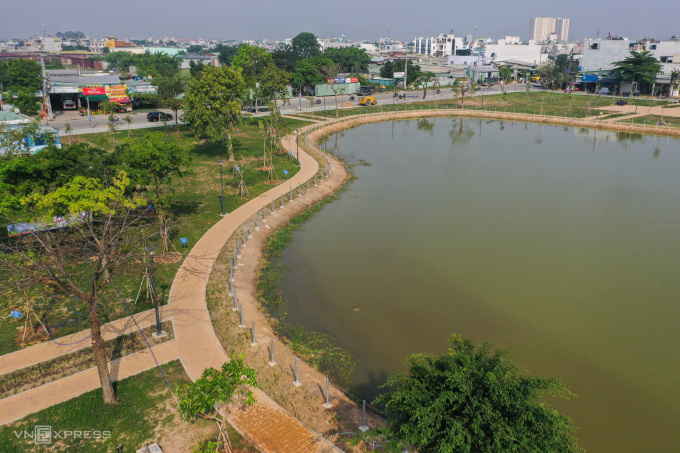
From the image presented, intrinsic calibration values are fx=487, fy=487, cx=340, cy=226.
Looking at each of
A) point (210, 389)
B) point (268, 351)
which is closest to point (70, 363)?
point (268, 351)

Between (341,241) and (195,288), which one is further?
(341,241)

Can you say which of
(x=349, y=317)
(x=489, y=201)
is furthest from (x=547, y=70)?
(x=349, y=317)

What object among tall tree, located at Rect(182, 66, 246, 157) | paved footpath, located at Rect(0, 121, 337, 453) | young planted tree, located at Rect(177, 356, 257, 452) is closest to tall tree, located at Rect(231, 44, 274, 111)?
tall tree, located at Rect(182, 66, 246, 157)

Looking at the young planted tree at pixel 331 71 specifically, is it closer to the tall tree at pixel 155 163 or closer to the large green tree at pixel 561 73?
the large green tree at pixel 561 73

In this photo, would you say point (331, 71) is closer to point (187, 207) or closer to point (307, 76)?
point (307, 76)

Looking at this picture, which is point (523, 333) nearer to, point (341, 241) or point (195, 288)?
point (341, 241)

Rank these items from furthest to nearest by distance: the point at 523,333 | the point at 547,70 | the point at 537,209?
the point at 547,70, the point at 537,209, the point at 523,333

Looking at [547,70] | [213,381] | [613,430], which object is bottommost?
[613,430]
